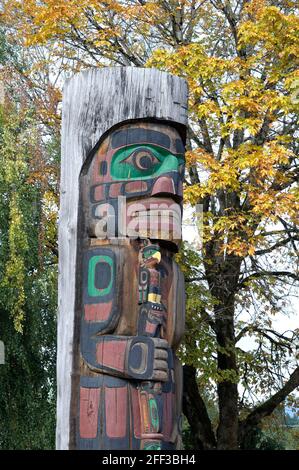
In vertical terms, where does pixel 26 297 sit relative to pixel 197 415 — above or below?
above

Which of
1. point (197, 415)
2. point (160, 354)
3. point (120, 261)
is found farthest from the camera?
point (197, 415)

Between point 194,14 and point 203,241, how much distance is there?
177 inches

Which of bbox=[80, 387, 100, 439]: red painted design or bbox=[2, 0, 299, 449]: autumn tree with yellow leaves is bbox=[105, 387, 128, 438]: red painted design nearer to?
bbox=[80, 387, 100, 439]: red painted design

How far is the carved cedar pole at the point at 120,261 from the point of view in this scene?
6.29 meters

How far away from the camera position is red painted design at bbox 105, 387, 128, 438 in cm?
618

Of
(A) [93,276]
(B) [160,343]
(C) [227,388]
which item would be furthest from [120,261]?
(C) [227,388]

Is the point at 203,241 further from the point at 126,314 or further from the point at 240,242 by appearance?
the point at 126,314

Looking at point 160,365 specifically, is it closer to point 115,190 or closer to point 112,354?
point 112,354

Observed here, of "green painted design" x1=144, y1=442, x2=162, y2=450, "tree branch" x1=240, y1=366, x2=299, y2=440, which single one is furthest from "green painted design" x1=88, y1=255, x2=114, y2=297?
"tree branch" x1=240, y1=366, x2=299, y2=440

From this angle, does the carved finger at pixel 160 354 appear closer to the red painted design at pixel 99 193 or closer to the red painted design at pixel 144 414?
the red painted design at pixel 144 414

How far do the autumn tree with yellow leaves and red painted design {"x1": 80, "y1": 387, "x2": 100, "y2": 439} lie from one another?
229 inches

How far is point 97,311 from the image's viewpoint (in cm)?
645

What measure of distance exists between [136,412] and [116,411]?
0.15m

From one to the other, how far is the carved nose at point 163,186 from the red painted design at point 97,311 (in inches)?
38.8
